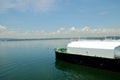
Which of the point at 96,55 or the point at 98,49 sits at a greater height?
the point at 98,49

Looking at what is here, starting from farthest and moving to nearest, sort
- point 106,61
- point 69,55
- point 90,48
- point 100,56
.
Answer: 1. point 69,55
2. point 90,48
3. point 100,56
4. point 106,61

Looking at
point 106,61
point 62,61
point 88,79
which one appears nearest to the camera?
point 88,79

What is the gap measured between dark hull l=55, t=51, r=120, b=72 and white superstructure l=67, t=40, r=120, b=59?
61.9 inches

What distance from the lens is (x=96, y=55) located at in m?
36.8

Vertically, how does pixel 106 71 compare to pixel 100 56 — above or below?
below

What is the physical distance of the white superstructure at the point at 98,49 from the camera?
1308 inches

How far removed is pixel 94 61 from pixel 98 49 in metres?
2.85

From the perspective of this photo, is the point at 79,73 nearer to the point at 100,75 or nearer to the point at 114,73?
the point at 100,75

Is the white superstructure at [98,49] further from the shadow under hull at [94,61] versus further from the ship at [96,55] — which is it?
the shadow under hull at [94,61]

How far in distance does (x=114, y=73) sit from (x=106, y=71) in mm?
1754

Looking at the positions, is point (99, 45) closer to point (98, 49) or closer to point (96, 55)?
point (98, 49)

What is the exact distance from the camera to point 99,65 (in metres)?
34.2

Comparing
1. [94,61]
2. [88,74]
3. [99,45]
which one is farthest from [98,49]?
[88,74]

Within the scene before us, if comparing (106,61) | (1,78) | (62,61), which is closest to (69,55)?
(62,61)
